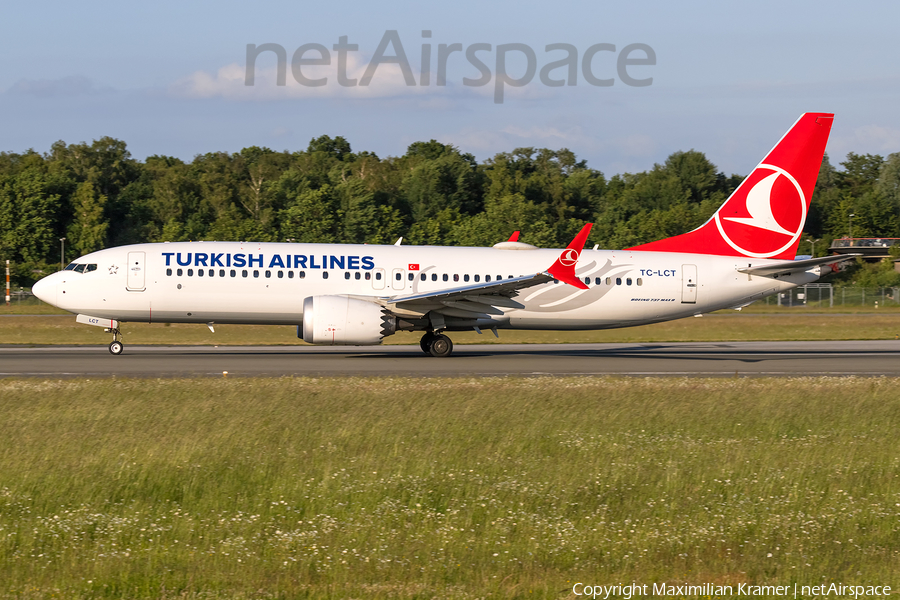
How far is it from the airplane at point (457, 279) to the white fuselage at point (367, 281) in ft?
0.12

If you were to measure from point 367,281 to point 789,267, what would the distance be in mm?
13789

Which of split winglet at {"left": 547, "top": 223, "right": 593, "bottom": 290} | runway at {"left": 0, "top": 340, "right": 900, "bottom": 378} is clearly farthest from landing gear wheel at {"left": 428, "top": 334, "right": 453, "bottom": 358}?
split winglet at {"left": 547, "top": 223, "right": 593, "bottom": 290}

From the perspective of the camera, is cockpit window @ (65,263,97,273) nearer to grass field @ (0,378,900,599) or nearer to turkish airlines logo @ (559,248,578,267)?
grass field @ (0,378,900,599)

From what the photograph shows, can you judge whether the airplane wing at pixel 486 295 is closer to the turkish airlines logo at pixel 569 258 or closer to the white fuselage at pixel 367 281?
the turkish airlines logo at pixel 569 258

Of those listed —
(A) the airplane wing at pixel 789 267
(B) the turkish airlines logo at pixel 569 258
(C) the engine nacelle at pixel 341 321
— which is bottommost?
(C) the engine nacelle at pixel 341 321

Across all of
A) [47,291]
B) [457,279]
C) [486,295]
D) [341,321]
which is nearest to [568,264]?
[486,295]

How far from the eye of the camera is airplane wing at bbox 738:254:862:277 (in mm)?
27125

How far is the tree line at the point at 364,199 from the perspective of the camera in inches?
3455

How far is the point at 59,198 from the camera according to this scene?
9169 cm

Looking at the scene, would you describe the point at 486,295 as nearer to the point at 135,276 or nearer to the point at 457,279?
the point at 457,279

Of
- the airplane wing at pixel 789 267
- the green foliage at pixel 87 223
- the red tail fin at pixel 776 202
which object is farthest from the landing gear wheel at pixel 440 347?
the green foliage at pixel 87 223

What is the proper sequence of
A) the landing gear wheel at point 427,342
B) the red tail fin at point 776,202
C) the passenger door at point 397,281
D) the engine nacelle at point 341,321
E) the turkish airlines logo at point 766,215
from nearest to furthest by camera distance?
the engine nacelle at point 341,321, the passenger door at point 397,281, the landing gear wheel at point 427,342, the red tail fin at point 776,202, the turkish airlines logo at point 766,215

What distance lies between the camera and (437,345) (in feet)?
94.1

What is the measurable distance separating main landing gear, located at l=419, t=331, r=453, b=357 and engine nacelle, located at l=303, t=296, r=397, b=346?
2.62m
